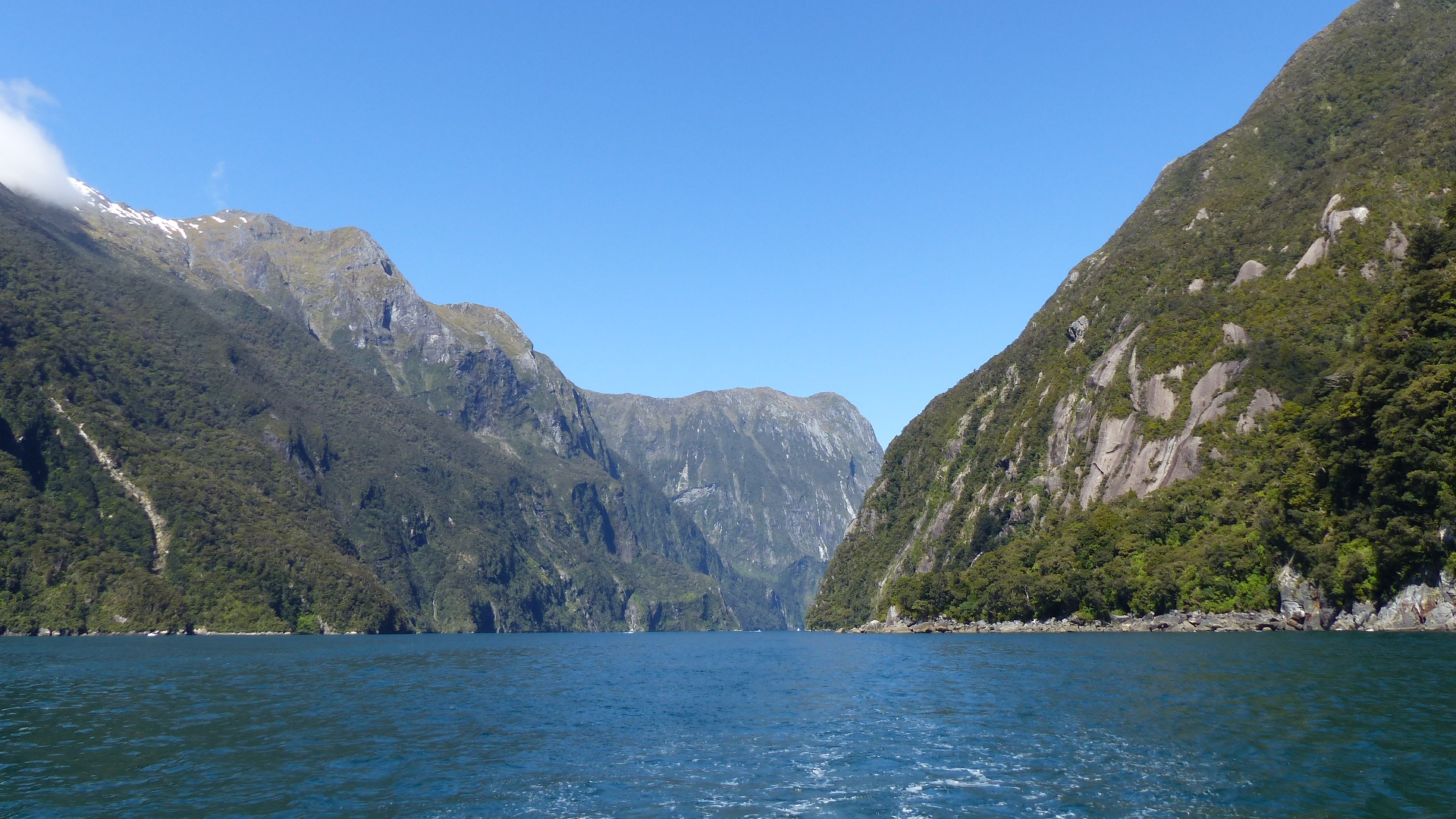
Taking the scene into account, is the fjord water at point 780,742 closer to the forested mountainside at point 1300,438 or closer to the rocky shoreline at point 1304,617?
the rocky shoreline at point 1304,617

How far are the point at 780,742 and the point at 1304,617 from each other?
9272cm

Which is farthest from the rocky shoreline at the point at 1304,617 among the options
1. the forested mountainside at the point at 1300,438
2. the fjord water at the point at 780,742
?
the fjord water at the point at 780,742

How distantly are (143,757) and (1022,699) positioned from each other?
4418 cm

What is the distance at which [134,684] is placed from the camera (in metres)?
67.5

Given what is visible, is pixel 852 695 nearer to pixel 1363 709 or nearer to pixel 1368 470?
pixel 1363 709

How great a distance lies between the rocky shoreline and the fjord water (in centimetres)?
1243

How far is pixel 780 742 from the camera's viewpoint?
4003 centimetres

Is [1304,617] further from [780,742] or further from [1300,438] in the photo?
[780,742]

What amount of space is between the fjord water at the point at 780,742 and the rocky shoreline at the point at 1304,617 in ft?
40.8

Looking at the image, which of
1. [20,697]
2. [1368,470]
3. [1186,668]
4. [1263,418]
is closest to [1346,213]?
[1263,418]

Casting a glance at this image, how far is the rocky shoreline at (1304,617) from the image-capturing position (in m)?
83.7

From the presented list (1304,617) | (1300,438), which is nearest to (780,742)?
(1304,617)

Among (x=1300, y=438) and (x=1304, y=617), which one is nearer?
(x=1304, y=617)

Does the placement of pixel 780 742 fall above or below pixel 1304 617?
below
